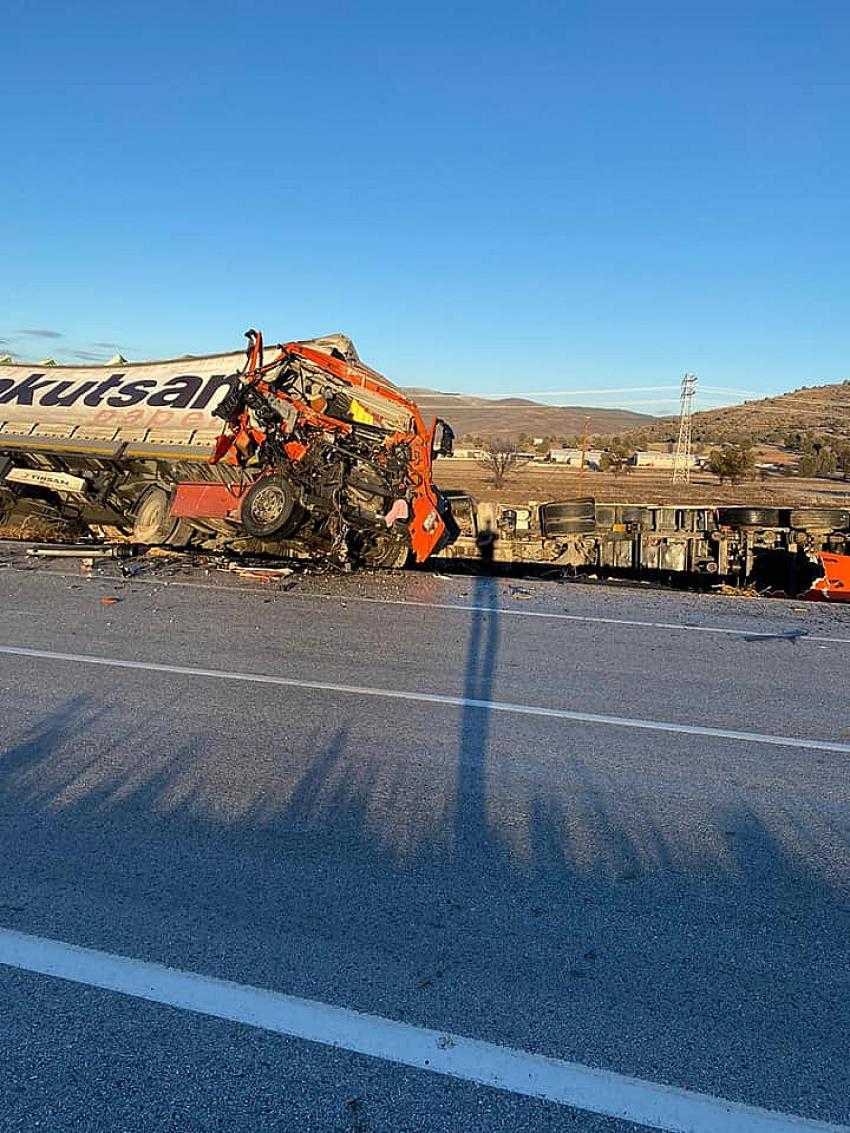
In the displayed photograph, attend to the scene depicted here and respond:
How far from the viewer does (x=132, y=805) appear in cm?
429

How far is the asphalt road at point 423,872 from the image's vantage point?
8.34 feet

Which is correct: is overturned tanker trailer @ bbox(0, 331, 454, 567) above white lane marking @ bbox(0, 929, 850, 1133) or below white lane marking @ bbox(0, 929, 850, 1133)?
above

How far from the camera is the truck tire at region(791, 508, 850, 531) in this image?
14.6 m

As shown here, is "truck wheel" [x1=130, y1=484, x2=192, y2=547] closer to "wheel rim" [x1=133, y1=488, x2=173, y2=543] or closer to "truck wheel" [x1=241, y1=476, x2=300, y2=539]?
"wheel rim" [x1=133, y1=488, x2=173, y2=543]

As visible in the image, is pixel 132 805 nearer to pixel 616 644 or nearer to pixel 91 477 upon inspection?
pixel 616 644

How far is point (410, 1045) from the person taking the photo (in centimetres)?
264

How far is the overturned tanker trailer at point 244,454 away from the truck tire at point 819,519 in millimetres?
5281

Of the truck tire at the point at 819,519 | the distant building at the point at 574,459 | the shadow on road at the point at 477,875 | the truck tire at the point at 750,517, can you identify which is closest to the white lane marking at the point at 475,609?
the shadow on road at the point at 477,875

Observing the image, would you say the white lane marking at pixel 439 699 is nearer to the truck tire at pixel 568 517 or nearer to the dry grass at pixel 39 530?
the dry grass at pixel 39 530

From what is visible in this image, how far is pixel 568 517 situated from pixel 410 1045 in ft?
41.9

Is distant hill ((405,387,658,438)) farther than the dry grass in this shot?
Yes

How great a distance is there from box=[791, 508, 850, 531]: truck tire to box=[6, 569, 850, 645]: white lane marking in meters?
6.40

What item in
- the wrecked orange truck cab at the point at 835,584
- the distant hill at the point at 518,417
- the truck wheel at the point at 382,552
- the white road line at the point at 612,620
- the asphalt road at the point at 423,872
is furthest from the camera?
the distant hill at the point at 518,417

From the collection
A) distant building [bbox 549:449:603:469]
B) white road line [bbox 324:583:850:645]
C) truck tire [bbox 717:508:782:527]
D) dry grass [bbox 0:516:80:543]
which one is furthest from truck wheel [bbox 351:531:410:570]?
distant building [bbox 549:449:603:469]
